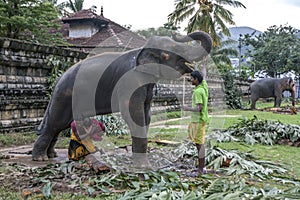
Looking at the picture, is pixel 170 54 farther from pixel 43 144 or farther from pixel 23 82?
pixel 23 82

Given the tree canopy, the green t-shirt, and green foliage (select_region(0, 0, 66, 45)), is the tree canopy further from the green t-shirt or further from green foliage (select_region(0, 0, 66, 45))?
the green t-shirt

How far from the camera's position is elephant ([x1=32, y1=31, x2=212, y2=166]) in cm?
502

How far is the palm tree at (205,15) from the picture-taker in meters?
22.0

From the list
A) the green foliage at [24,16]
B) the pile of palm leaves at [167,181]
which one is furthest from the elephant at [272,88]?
the pile of palm leaves at [167,181]

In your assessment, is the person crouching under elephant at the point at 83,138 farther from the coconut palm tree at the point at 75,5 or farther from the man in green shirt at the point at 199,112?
the coconut palm tree at the point at 75,5

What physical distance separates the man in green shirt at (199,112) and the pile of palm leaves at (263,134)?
322 centimetres

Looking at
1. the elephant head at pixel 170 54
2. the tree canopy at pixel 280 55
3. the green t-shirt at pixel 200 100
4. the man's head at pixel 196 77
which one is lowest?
the green t-shirt at pixel 200 100

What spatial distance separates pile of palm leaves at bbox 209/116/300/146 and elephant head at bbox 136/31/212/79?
147 inches

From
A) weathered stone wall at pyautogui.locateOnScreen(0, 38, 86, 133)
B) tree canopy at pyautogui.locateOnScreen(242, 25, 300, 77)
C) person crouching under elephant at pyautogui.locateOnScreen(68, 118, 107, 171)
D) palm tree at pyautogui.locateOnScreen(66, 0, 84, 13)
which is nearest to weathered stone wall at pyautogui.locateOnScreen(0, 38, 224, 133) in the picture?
weathered stone wall at pyautogui.locateOnScreen(0, 38, 86, 133)

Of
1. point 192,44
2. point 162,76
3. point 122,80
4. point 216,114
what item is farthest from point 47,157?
point 216,114

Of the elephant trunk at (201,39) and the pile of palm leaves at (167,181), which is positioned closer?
the pile of palm leaves at (167,181)

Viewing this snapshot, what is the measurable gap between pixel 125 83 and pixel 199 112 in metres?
1.13

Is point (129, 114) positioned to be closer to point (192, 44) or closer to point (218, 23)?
point (192, 44)

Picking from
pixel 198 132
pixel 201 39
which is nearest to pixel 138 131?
pixel 198 132
